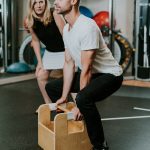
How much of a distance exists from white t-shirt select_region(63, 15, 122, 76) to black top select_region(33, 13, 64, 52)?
101 centimetres

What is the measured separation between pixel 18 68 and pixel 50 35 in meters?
3.03

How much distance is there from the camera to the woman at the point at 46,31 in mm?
3574

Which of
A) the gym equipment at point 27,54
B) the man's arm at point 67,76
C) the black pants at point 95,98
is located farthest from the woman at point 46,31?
the gym equipment at point 27,54

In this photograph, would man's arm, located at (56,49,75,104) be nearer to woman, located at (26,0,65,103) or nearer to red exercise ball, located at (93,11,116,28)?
woman, located at (26,0,65,103)

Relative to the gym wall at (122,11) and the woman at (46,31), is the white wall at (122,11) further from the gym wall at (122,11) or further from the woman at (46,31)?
the woman at (46,31)

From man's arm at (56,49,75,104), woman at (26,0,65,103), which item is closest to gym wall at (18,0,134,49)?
woman at (26,0,65,103)

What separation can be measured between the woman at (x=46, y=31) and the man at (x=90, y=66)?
979 millimetres

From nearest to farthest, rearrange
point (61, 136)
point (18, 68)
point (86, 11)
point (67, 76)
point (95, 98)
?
point (95, 98) < point (61, 136) < point (67, 76) < point (86, 11) < point (18, 68)

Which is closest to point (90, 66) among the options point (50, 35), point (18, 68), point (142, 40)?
point (50, 35)

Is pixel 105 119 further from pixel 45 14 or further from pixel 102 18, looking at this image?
pixel 102 18

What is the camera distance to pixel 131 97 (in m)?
4.98

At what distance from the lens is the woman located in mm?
3574

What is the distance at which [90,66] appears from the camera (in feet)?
7.98

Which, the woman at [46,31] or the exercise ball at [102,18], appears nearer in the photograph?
the woman at [46,31]
